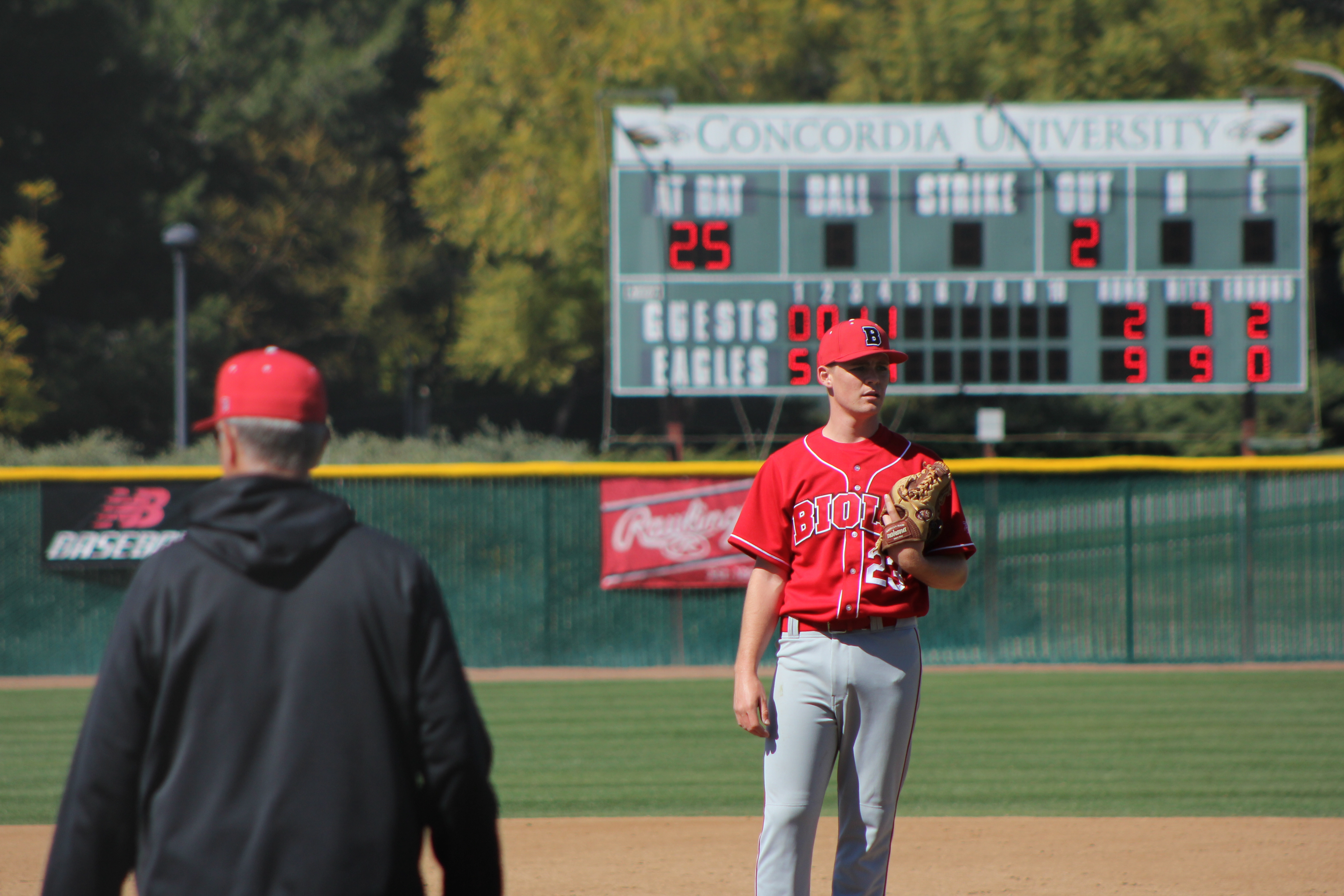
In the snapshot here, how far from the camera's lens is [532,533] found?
12711 millimetres

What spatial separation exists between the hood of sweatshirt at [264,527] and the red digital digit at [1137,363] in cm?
1334

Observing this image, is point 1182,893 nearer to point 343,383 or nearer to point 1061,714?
point 1061,714

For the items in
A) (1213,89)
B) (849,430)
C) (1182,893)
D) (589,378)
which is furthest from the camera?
(589,378)

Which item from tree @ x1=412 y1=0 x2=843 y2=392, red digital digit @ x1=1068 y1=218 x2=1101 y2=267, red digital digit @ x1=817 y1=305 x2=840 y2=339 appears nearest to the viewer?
red digital digit @ x1=817 y1=305 x2=840 y2=339

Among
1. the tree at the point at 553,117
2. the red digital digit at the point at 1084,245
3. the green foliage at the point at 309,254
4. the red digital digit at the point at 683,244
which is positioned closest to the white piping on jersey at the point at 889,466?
the red digital digit at the point at 683,244

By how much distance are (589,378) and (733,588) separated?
26.3m

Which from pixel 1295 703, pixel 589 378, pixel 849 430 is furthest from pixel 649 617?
pixel 589 378

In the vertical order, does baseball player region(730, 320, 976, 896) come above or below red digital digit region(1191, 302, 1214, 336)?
below

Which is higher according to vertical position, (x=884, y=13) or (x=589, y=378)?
(x=884, y=13)

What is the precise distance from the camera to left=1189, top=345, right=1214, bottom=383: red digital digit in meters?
14.0

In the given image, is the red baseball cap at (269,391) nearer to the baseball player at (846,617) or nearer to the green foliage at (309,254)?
the baseball player at (846,617)

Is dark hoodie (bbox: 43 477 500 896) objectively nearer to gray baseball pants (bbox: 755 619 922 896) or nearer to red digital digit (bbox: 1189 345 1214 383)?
gray baseball pants (bbox: 755 619 922 896)

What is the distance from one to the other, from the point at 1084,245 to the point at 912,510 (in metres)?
11.8

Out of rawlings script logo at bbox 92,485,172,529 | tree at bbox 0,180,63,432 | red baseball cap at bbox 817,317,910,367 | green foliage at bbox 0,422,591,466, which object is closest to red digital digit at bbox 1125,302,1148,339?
green foliage at bbox 0,422,591,466
